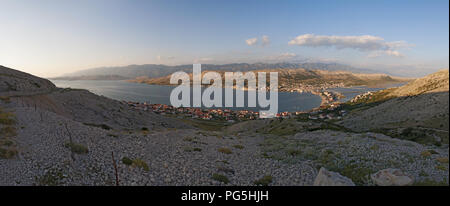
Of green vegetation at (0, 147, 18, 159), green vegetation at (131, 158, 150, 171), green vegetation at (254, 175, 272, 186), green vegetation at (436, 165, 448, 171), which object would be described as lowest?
green vegetation at (436, 165, 448, 171)

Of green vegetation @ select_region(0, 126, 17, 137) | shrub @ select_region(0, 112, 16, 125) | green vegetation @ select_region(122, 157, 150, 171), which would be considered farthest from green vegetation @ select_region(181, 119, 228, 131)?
green vegetation @ select_region(122, 157, 150, 171)

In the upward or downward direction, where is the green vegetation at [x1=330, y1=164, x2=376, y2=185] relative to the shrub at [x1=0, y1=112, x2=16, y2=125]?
downward

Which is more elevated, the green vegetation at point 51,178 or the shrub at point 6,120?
the shrub at point 6,120

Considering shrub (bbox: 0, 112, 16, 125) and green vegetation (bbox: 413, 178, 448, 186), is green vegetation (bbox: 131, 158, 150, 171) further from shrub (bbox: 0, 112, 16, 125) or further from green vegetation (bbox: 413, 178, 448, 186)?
green vegetation (bbox: 413, 178, 448, 186)

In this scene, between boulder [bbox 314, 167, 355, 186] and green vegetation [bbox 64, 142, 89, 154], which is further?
green vegetation [bbox 64, 142, 89, 154]

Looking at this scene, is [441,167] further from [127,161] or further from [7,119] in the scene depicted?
[7,119]

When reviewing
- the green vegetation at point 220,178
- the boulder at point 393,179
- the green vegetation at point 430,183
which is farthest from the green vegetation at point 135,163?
the green vegetation at point 430,183

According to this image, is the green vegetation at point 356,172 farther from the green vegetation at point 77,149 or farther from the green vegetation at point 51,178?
the green vegetation at point 77,149

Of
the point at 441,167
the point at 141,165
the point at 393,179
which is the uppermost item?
the point at 393,179

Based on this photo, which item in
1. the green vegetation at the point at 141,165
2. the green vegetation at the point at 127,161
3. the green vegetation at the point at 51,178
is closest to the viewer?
the green vegetation at the point at 51,178

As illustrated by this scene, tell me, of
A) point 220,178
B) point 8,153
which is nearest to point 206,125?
point 8,153

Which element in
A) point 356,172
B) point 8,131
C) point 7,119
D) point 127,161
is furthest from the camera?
point 7,119
